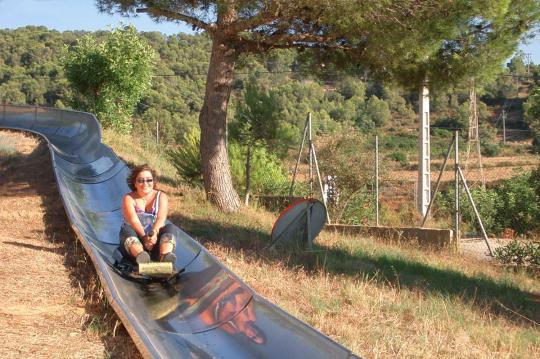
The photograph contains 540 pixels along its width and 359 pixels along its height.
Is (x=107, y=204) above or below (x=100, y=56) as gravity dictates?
below

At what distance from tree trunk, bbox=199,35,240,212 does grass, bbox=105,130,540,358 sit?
48 cm

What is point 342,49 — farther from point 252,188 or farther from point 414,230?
point 252,188

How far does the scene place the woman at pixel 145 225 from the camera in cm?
697

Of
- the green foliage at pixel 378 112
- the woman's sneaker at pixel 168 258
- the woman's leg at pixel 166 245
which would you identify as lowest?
the woman's sneaker at pixel 168 258

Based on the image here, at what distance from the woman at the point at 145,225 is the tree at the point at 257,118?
36.0 ft

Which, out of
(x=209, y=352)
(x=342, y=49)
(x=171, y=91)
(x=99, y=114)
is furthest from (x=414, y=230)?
(x=171, y=91)

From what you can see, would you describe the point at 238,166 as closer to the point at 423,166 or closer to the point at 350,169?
the point at 350,169

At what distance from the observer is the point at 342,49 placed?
13031 mm

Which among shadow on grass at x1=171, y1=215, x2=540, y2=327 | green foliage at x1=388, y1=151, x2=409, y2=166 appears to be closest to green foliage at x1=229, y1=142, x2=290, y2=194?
shadow on grass at x1=171, y1=215, x2=540, y2=327

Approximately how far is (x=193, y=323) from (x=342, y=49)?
7914 millimetres

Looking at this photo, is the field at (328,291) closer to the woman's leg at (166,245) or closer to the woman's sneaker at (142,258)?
the woman's sneaker at (142,258)

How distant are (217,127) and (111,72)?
1121 cm

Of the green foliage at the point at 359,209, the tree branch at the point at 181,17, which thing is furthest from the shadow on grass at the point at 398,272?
the green foliage at the point at 359,209

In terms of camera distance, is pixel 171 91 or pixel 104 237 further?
pixel 171 91
